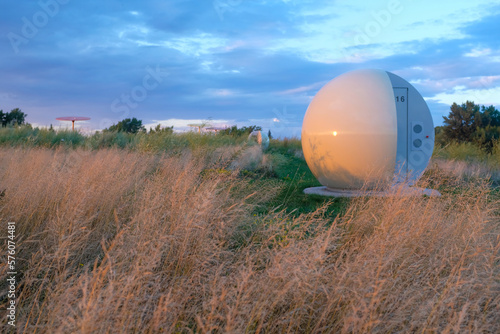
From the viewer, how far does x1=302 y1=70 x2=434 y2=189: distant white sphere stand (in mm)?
8305

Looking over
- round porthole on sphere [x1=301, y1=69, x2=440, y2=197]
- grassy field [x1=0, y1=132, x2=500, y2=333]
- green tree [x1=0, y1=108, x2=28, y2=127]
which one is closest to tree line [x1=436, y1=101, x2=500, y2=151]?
round porthole on sphere [x1=301, y1=69, x2=440, y2=197]

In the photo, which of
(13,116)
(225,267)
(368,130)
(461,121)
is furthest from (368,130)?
(13,116)

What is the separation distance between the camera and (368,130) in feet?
27.2

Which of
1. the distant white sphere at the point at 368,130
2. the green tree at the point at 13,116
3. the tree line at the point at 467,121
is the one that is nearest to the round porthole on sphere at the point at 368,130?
the distant white sphere at the point at 368,130

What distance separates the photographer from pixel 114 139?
15.8 metres

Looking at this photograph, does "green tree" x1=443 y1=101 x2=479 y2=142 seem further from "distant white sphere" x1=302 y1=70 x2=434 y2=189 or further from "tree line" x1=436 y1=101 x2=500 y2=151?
"distant white sphere" x1=302 y1=70 x2=434 y2=189

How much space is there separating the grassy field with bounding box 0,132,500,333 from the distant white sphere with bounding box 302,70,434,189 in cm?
329

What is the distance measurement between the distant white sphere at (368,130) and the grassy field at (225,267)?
329 centimetres

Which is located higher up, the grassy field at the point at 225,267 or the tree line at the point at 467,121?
the tree line at the point at 467,121

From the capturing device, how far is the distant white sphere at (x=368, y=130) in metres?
8.30

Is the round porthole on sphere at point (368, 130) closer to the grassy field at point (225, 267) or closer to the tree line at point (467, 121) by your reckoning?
the grassy field at point (225, 267)

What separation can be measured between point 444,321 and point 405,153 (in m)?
6.18

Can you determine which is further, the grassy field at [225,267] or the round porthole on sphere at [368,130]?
the round porthole on sphere at [368,130]

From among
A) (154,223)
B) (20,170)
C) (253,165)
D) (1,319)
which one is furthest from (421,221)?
(253,165)
